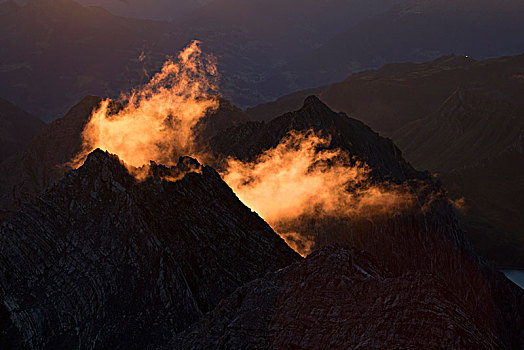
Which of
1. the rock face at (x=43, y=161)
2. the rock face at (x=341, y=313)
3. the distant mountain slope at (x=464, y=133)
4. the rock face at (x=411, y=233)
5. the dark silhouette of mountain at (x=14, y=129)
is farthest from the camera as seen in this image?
the distant mountain slope at (x=464, y=133)

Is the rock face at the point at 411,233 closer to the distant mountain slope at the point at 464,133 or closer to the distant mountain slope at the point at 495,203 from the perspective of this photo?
the distant mountain slope at the point at 495,203

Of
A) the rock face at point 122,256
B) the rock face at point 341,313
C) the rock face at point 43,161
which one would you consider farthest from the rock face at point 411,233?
the rock face at point 43,161

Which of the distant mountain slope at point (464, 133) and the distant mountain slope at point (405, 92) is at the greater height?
the distant mountain slope at point (405, 92)

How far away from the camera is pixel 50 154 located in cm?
5881

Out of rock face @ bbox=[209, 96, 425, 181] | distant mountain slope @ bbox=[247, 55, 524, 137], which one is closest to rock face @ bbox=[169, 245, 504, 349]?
rock face @ bbox=[209, 96, 425, 181]

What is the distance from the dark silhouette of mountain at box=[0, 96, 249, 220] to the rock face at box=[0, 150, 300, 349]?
35.6m

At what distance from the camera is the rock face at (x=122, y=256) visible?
18547 millimetres

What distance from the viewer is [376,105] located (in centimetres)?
16962

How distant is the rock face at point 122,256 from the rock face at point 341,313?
5704mm

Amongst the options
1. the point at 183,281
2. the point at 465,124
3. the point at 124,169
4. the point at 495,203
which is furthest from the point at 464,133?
the point at 183,281

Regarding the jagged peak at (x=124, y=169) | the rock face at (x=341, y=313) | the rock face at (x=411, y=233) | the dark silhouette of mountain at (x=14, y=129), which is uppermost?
the dark silhouette of mountain at (x=14, y=129)

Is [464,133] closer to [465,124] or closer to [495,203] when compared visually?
[465,124]

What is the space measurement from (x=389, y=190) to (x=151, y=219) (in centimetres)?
1988

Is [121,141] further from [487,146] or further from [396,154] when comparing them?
[487,146]
